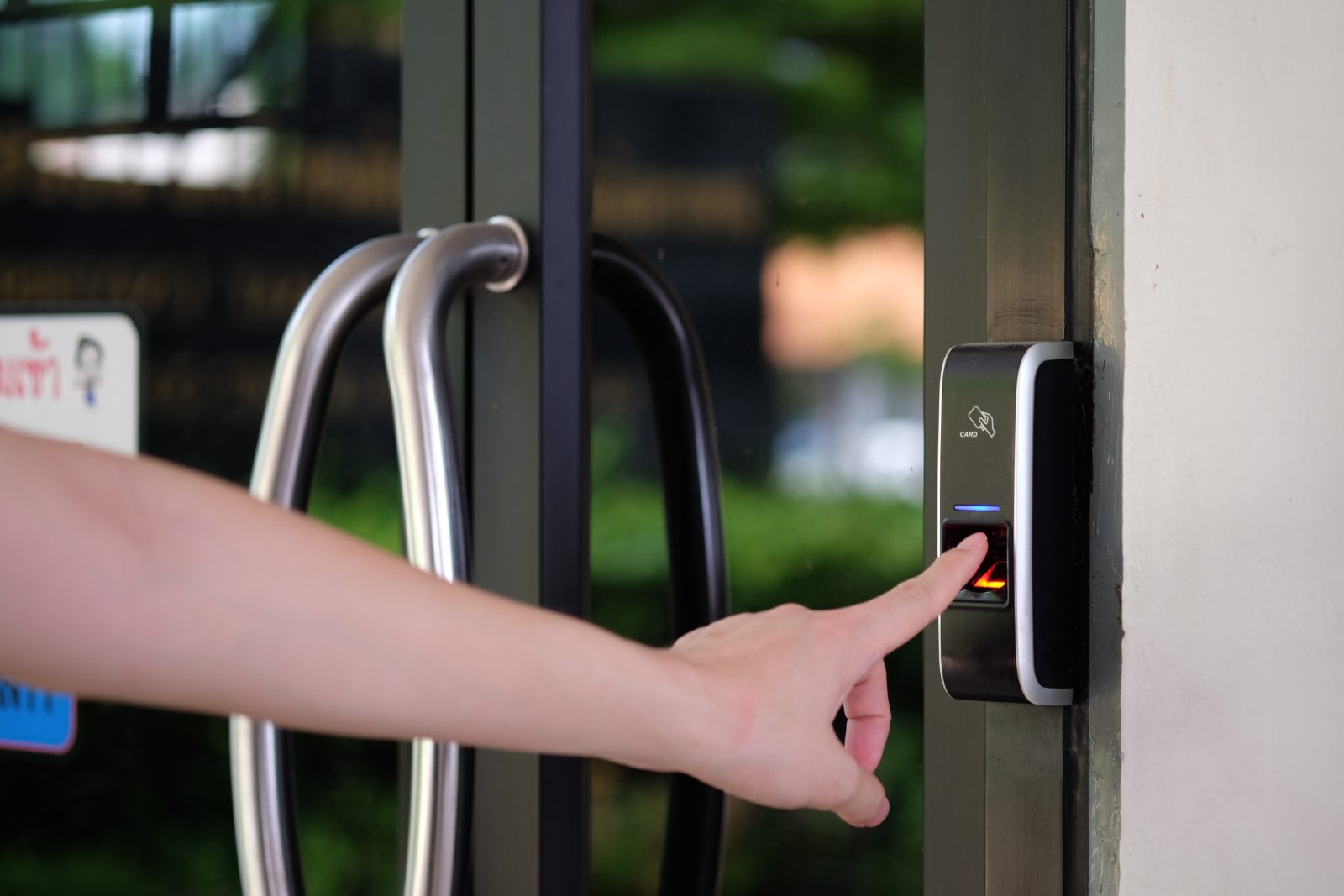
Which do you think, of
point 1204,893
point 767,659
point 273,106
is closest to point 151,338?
point 273,106

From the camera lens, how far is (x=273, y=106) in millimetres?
945

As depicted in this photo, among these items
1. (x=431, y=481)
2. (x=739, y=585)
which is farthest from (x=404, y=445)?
(x=739, y=585)

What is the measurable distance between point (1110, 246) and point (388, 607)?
45 centimetres

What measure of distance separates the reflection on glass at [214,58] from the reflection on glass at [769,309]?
260mm

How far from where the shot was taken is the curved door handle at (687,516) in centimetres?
84

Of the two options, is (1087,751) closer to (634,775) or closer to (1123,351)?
(1123,351)

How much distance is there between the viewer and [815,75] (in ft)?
3.02

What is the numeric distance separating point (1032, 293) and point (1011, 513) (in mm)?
124

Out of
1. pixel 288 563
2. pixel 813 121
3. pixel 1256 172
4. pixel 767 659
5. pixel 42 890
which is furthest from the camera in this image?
pixel 42 890

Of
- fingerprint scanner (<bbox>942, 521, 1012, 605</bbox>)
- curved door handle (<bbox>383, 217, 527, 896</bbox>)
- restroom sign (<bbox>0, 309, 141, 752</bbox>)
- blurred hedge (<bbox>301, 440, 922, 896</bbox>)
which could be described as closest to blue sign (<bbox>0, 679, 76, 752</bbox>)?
restroom sign (<bbox>0, 309, 141, 752</bbox>)

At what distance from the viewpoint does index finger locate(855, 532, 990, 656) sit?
509mm

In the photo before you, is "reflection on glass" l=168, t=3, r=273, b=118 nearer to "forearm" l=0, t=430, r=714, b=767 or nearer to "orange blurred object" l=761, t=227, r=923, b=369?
"orange blurred object" l=761, t=227, r=923, b=369

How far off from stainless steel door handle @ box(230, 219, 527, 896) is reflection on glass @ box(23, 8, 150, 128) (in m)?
0.44

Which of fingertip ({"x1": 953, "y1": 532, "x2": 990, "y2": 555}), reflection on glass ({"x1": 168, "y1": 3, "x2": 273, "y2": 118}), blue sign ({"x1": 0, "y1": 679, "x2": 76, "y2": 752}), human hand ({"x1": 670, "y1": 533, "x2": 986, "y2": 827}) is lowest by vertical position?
blue sign ({"x1": 0, "y1": 679, "x2": 76, "y2": 752})
